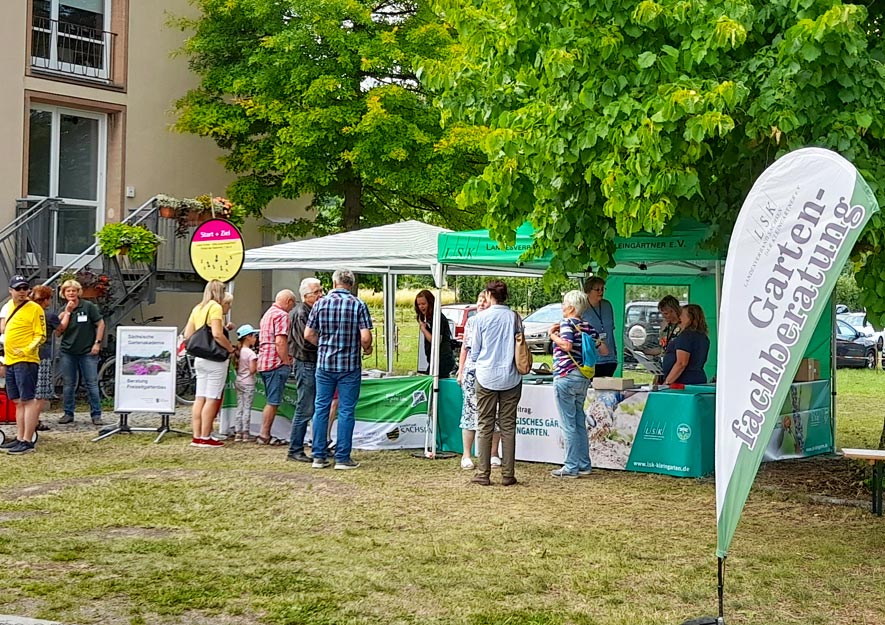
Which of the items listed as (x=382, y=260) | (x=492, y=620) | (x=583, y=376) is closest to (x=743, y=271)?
(x=492, y=620)

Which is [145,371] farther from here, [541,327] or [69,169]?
[541,327]

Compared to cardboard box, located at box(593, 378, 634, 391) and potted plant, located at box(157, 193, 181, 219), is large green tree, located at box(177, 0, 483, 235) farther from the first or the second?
cardboard box, located at box(593, 378, 634, 391)

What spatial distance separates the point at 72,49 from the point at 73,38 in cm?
19

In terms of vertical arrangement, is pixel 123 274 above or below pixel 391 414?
above

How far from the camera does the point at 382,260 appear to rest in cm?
1223

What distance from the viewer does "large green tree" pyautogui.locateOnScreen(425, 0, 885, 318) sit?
6.91m

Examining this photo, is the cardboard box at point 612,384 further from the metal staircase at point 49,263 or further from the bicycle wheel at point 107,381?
the metal staircase at point 49,263

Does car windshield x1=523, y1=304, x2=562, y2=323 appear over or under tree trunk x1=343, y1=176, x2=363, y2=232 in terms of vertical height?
under

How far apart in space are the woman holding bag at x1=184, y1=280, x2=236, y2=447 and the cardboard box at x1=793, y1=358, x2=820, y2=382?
21.1 feet

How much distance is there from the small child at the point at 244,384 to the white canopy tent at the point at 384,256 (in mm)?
1313

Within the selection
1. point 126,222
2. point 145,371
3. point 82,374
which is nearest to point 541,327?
point 126,222

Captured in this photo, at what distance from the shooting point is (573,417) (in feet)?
33.7

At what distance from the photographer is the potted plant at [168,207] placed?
17453mm

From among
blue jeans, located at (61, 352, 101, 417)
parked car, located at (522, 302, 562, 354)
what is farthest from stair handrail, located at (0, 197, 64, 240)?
parked car, located at (522, 302, 562, 354)
